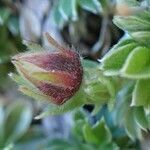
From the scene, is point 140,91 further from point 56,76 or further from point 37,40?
point 37,40

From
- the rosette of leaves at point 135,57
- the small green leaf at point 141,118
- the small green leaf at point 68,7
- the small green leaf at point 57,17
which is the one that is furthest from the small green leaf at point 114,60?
the small green leaf at point 57,17

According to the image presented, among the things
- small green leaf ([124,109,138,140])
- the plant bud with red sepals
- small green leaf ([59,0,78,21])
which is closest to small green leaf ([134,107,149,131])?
small green leaf ([124,109,138,140])

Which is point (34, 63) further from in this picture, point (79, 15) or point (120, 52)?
point (79, 15)

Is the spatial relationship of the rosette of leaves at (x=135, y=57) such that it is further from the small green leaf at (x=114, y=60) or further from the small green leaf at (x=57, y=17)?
the small green leaf at (x=57, y=17)

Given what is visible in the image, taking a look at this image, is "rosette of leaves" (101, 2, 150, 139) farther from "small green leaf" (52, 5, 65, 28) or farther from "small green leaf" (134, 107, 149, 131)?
"small green leaf" (52, 5, 65, 28)

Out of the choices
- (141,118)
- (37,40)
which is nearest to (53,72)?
(141,118)

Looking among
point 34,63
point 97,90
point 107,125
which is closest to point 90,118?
point 107,125

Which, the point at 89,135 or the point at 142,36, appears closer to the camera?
the point at 142,36
